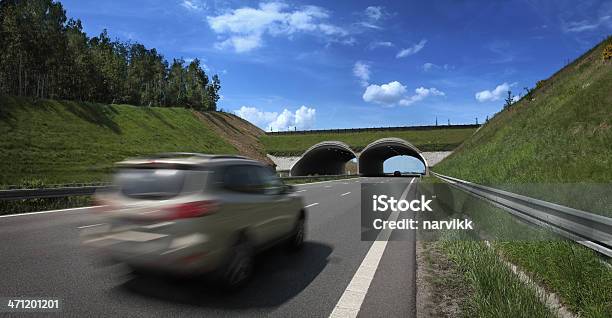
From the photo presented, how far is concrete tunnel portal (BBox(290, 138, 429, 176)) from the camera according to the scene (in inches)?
2341

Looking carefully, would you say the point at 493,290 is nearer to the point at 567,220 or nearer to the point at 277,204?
the point at 567,220

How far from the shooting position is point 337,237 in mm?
8234

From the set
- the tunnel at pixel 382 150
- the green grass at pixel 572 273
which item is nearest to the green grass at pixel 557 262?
the green grass at pixel 572 273

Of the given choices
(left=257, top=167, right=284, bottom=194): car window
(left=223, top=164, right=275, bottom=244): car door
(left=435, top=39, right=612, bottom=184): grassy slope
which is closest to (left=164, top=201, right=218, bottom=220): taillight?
(left=223, top=164, right=275, bottom=244): car door

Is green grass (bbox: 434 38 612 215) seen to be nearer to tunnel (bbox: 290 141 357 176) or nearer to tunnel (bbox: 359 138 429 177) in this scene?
tunnel (bbox: 359 138 429 177)

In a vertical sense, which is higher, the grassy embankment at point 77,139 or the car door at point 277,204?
the grassy embankment at point 77,139

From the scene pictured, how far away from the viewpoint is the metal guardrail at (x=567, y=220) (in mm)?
3973

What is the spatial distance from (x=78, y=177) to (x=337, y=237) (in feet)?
102

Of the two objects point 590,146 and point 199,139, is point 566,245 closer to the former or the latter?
point 590,146

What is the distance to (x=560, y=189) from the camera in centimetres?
876

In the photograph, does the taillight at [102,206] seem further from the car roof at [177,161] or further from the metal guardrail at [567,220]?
the metal guardrail at [567,220]

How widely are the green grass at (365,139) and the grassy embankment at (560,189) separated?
36.7 metres

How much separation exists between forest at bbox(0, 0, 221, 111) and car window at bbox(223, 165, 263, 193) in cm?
5052

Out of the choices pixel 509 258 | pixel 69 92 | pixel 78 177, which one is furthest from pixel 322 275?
pixel 69 92
